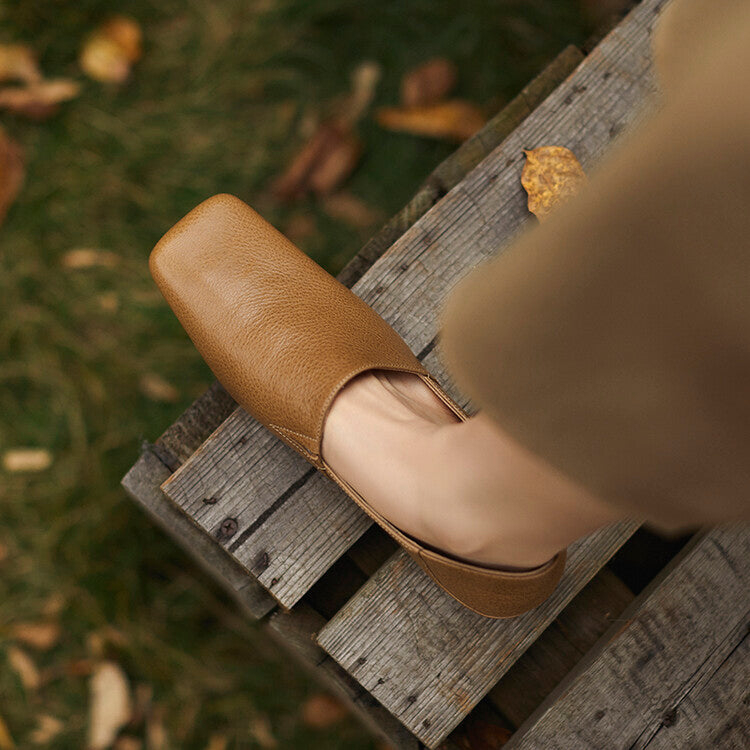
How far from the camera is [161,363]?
1.75 meters

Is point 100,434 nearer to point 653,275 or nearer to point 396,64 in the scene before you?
point 396,64

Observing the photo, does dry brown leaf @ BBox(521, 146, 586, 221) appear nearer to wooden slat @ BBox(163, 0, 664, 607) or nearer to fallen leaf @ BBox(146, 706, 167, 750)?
wooden slat @ BBox(163, 0, 664, 607)

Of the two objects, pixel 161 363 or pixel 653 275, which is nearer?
pixel 653 275

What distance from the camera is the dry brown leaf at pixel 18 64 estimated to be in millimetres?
1806

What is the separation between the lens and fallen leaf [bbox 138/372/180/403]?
1742mm

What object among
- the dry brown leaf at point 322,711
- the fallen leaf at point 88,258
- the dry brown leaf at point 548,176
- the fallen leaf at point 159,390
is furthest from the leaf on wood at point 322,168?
the dry brown leaf at point 322,711

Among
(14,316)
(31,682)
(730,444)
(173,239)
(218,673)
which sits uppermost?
(14,316)

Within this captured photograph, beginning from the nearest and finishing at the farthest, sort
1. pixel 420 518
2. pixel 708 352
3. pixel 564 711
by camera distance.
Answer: pixel 708 352
pixel 420 518
pixel 564 711

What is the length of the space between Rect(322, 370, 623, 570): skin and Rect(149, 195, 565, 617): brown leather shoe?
0.03 metres

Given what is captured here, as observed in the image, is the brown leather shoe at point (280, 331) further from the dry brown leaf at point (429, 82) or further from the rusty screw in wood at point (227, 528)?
the dry brown leaf at point (429, 82)

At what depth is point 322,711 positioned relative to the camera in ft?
5.48

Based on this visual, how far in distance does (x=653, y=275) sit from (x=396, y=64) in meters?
1.50

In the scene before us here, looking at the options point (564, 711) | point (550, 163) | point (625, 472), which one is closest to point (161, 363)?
point (550, 163)

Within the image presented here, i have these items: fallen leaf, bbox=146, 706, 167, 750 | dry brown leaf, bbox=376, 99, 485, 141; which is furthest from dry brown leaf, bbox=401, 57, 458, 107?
fallen leaf, bbox=146, 706, 167, 750
